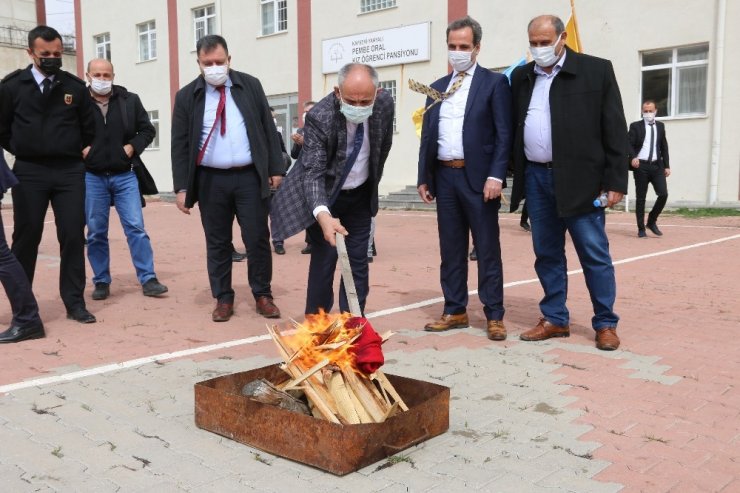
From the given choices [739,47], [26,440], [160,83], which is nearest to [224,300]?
[26,440]

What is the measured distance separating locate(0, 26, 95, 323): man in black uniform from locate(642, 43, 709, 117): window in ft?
46.1

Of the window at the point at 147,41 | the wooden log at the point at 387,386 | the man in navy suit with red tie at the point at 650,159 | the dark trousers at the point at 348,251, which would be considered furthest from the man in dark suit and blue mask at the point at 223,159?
the window at the point at 147,41

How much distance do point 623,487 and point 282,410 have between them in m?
1.42

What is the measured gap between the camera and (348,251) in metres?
5.04

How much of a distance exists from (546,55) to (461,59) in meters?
0.61

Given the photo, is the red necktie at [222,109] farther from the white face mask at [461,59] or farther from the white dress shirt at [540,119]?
the white dress shirt at [540,119]

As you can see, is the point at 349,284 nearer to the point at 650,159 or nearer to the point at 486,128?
the point at 486,128

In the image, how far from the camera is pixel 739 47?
1559cm

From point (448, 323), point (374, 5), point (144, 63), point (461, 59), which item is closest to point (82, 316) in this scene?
point (448, 323)

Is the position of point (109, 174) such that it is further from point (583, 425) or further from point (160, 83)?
point (160, 83)

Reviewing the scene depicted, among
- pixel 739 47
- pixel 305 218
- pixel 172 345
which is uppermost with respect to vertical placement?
pixel 739 47

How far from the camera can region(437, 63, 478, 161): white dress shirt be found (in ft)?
18.1

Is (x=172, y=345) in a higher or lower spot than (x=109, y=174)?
lower

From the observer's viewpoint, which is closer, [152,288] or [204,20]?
[152,288]
